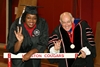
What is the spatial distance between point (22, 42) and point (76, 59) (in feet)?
2.13

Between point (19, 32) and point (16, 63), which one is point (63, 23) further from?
point (16, 63)

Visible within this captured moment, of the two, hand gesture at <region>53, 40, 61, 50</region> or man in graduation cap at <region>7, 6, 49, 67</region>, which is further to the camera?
man in graduation cap at <region>7, 6, 49, 67</region>

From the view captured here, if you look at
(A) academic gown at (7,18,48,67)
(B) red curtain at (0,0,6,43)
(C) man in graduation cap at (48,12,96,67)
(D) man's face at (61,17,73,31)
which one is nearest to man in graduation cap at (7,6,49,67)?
(A) academic gown at (7,18,48,67)

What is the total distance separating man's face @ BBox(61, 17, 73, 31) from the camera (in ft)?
9.14

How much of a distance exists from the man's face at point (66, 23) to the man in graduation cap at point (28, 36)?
11.9 inches

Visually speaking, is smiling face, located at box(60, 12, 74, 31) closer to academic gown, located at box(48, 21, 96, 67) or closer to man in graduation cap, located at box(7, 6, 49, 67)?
academic gown, located at box(48, 21, 96, 67)

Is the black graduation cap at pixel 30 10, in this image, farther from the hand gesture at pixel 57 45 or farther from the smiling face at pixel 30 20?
the hand gesture at pixel 57 45

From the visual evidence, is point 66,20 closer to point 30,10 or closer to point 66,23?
point 66,23

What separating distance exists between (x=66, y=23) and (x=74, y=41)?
0.80 ft

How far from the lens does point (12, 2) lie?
27.0 feet

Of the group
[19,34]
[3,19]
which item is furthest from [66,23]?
[3,19]

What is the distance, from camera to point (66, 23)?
281cm

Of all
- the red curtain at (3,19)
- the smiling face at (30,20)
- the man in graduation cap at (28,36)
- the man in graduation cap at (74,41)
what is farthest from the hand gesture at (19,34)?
the red curtain at (3,19)

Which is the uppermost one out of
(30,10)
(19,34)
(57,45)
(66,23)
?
(30,10)
